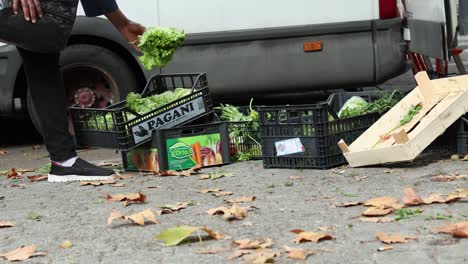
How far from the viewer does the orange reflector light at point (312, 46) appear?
26.9ft

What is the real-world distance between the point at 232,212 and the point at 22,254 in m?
1.10

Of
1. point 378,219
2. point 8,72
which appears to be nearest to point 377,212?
point 378,219

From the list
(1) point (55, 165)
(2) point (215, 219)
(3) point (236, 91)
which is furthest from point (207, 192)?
(3) point (236, 91)

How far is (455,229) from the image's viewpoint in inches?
154

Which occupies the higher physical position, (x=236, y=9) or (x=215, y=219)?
(x=236, y=9)

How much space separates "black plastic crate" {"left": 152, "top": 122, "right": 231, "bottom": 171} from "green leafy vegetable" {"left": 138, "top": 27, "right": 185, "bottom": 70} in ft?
1.79

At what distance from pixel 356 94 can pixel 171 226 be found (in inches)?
112

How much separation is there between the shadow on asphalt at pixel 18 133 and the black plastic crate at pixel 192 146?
317 centimetres

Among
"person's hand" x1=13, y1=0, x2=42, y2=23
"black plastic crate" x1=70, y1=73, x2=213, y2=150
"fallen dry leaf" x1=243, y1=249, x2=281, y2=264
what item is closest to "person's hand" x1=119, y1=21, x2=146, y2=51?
"black plastic crate" x1=70, y1=73, x2=213, y2=150

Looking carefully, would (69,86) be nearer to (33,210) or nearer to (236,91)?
(236,91)

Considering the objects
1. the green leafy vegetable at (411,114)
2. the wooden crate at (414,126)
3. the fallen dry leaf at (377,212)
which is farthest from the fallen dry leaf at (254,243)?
the green leafy vegetable at (411,114)

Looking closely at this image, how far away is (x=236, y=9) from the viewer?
823cm

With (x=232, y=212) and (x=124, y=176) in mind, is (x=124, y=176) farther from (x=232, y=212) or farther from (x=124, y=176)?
(x=232, y=212)

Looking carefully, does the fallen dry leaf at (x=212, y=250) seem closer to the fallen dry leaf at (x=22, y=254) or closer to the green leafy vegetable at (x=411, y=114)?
the fallen dry leaf at (x=22, y=254)
